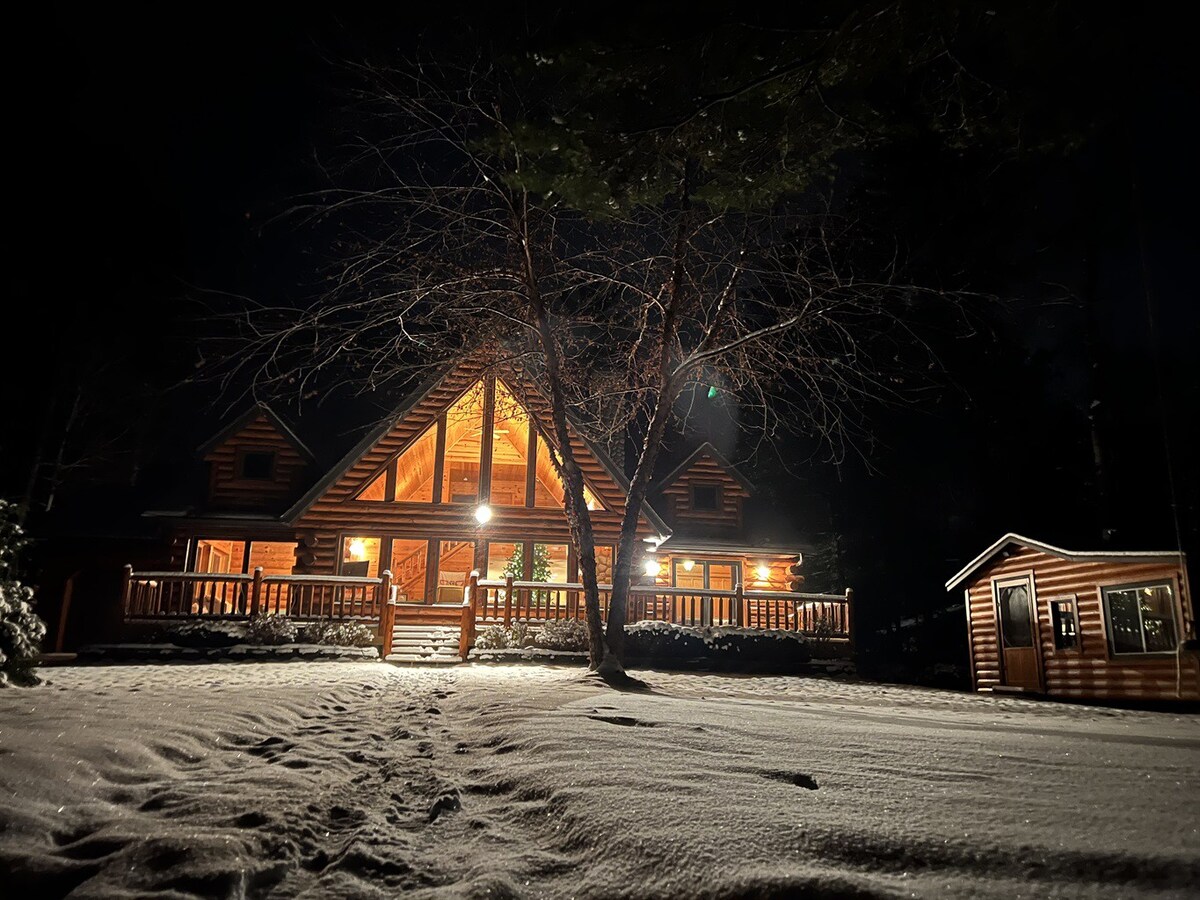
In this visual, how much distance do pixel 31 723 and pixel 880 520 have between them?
27.2 m

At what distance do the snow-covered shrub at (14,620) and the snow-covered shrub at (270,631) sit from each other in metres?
5.26

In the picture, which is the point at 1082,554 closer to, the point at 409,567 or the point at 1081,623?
the point at 1081,623

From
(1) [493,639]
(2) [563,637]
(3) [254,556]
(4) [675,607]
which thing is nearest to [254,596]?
(1) [493,639]

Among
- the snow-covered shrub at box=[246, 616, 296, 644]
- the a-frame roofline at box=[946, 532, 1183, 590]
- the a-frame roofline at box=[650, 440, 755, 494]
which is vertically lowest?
the snow-covered shrub at box=[246, 616, 296, 644]

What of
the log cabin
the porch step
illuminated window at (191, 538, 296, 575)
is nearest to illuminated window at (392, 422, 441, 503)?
illuminated window at (191, 538, 296, 575)

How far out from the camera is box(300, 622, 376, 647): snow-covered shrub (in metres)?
15.4

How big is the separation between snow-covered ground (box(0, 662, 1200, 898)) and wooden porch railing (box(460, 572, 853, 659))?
11.2 metres

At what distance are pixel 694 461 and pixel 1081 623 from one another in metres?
13.2

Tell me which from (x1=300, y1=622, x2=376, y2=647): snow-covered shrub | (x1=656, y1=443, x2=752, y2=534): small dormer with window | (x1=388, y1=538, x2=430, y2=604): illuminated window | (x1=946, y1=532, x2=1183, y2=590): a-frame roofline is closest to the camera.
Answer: (x1=946, y1=532, x2=1183, y2=590): a-frame roofline

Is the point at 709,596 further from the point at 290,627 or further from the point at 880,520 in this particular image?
the point at 880,520

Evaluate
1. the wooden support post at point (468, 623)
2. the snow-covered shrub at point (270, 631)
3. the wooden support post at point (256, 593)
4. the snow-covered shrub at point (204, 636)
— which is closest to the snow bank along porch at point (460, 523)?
the wooden support post at point (468, 623)

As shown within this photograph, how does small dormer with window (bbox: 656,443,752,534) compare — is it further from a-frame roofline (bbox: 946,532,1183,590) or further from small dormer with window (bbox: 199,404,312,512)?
small dormer with window (bbox: 199,404,312,512)

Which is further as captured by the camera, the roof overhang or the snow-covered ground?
the roof overhang

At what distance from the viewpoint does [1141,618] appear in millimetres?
15109
